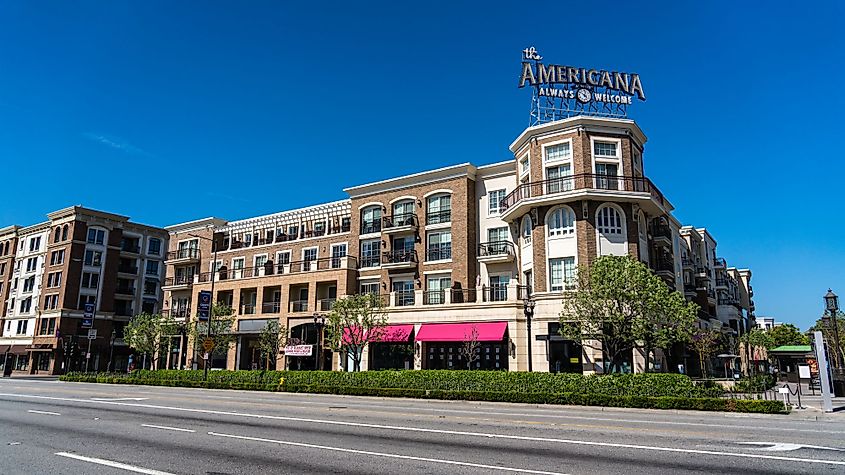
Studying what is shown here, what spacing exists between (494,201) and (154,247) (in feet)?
168

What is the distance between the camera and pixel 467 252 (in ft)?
127

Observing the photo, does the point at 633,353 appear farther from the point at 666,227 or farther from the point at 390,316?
the point at 390,316

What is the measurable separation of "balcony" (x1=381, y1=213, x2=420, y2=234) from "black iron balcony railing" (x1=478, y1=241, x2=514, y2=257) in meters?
5.20

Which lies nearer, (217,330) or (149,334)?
(217,330)

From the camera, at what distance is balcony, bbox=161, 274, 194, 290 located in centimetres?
5416

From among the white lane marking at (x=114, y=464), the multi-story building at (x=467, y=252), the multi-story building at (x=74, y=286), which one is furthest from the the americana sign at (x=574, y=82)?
the multi-story building at (x=74, y=286)

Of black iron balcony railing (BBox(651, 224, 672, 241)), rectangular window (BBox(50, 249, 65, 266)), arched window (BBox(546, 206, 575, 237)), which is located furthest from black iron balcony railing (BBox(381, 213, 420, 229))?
rectangular window (BBox(50, 249, 65, 266))

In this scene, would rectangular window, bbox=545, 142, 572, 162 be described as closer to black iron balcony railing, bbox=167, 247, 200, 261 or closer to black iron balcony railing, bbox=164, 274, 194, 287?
black iron balcony railing, bbox=167, 247, 200, 261

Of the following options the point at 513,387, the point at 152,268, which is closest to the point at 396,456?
the point at 513,387

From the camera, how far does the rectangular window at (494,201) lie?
3950cm

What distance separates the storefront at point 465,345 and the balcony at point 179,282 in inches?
1104

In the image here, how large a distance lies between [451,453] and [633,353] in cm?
2332

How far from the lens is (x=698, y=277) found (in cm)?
5019

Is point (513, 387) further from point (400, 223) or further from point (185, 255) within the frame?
point (185, 255)
